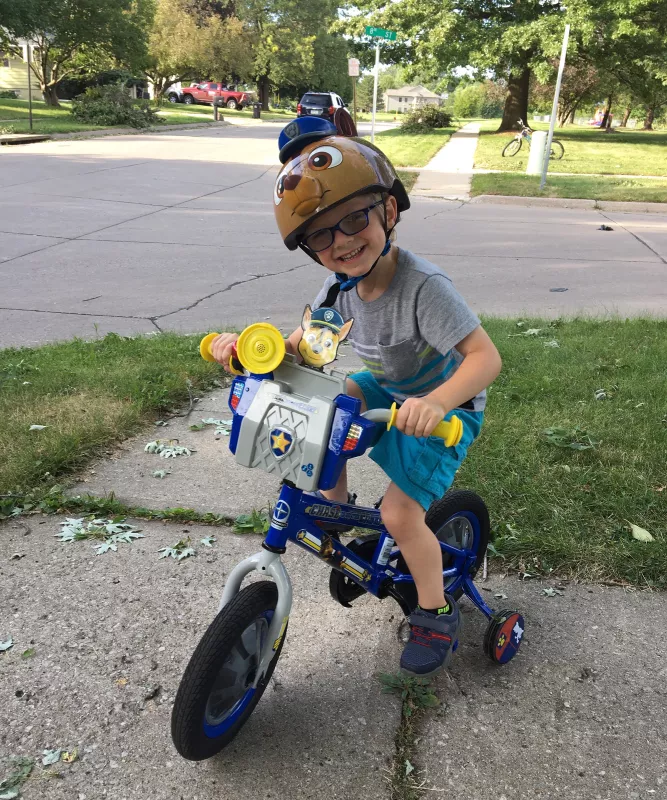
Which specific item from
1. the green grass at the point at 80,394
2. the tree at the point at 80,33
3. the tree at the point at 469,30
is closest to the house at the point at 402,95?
the tree at the point at 80,33

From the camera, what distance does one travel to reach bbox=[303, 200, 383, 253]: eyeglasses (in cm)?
187

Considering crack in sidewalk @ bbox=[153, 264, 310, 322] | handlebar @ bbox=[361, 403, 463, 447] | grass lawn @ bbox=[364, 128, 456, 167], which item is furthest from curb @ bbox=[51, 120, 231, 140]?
handlebar @ bbox=[361, 403, 463, 447]

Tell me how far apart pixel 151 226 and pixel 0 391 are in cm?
630

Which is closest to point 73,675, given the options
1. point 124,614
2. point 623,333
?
point 124,614

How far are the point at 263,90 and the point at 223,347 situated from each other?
2596 inches

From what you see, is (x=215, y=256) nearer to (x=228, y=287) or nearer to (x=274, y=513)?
(x=228, y=287)

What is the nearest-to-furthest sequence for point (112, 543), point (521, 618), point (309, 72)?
point (521, 618)
point (112, 543)
point (309, 72)

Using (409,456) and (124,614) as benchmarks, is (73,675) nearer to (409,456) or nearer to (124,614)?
(124,614)

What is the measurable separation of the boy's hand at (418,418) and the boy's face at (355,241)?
47cm

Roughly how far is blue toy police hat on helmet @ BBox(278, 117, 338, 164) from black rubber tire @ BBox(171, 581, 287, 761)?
1.19m

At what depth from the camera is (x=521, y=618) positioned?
2.39 metres

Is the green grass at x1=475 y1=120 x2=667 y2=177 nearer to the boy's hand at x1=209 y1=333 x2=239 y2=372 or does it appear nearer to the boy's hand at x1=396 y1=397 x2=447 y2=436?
→ the boy's hand at x1=209 y1=333 x2=239 y2=372

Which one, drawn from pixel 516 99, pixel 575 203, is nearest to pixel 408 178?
pixel 575 203

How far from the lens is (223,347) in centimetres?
196
